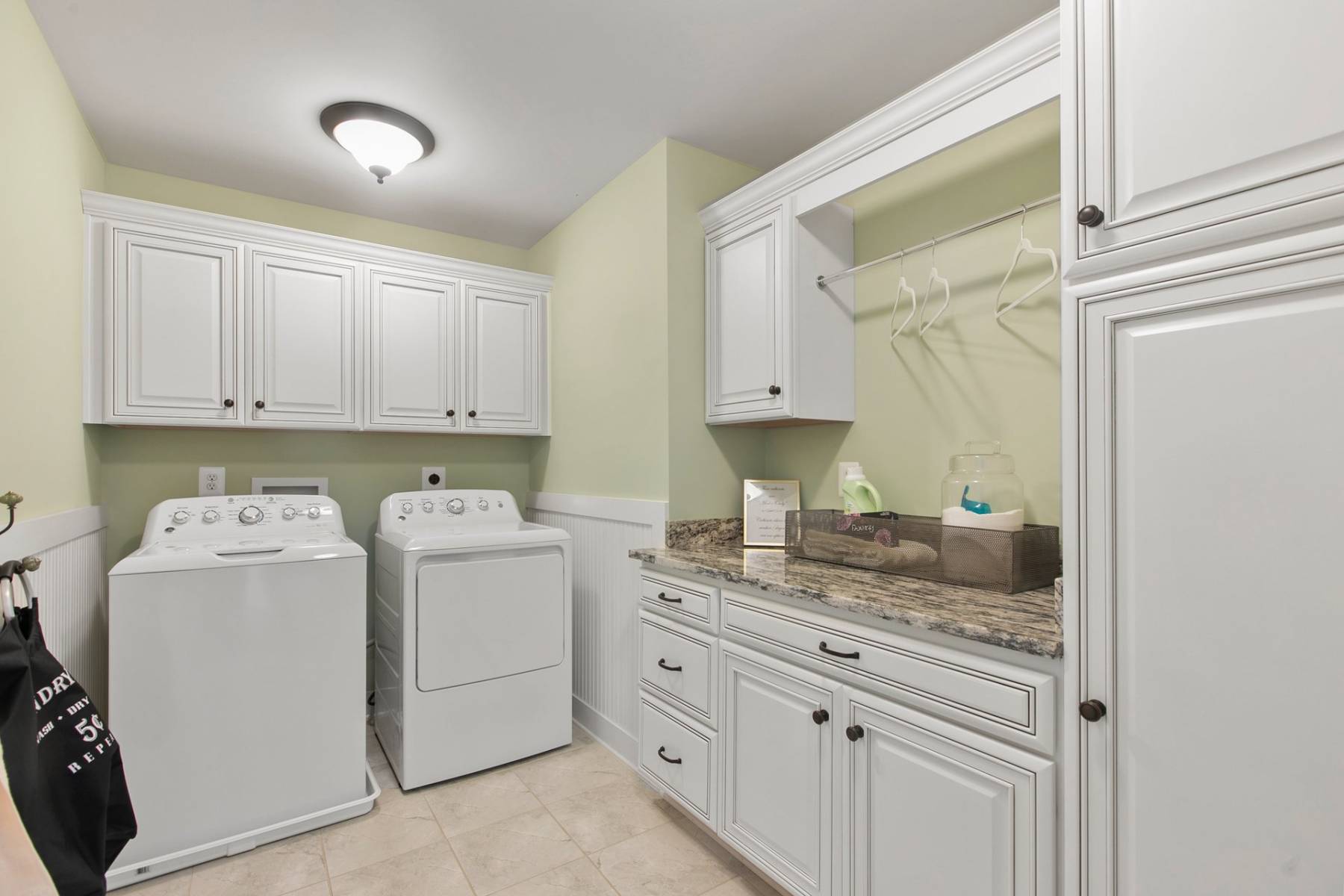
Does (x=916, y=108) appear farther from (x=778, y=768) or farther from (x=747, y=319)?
(x=778, y=768)

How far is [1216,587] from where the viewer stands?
899 millimetres

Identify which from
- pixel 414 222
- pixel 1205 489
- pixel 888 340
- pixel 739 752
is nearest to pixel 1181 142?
pixel 1205 489

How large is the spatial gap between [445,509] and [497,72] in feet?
5.89

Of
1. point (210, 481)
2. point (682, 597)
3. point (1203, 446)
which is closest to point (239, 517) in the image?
point (210, 481)

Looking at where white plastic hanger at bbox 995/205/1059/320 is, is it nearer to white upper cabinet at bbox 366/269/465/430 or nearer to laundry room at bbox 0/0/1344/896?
laundry room at bbox 0/0/1344/896

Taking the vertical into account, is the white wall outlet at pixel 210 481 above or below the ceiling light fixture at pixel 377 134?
below

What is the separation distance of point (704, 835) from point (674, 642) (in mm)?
627

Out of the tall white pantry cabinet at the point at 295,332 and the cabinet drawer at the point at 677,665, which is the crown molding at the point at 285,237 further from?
the cabinet drawer at the point at 677,665

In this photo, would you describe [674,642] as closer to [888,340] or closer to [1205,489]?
[888,340]

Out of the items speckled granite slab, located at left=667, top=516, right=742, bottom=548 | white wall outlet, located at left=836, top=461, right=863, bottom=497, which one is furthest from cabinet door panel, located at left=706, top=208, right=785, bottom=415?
speckled granite slab, located at left=667, top=516, right=742, bottom=548

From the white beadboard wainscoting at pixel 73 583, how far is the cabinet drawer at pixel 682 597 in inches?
63.0

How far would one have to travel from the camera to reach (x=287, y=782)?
203 cm

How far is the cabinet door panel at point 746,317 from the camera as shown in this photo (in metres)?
2.16

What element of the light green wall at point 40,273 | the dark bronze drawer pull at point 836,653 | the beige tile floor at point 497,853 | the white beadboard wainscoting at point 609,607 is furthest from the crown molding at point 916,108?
the beige tile floor at point 497,853
